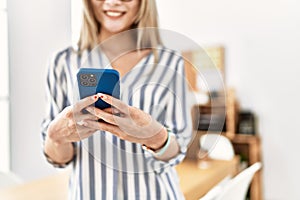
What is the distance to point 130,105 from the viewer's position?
1.14 feet

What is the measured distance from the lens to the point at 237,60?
2.54 feet

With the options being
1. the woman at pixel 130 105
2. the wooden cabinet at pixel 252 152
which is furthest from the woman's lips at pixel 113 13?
the wooden cabinet at pixel 252 152

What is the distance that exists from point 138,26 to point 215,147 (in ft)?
1.13

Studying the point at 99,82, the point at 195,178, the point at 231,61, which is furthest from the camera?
the point at 231,61

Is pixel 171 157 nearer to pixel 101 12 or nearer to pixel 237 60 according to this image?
pixel 101 12

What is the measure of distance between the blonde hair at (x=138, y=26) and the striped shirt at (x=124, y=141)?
14mm

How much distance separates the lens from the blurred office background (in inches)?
15.5

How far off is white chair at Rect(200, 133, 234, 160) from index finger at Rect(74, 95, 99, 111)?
17cm

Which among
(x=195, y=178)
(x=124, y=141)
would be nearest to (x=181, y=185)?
(x=195, y=178)

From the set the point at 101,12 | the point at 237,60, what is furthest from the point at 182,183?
the point at 237,60
